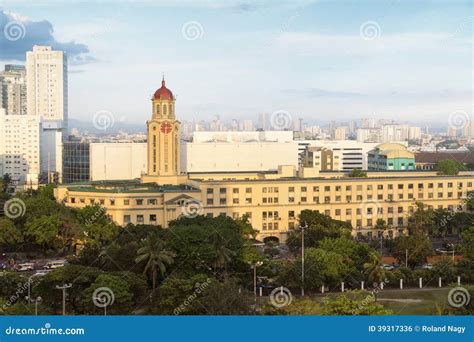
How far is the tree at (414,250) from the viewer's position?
12242 millimetres

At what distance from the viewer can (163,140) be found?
17.5m

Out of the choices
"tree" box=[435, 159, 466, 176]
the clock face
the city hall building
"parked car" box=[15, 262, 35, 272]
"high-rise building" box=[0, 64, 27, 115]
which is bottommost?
"parked car" box=[15, 262, 35, 272]

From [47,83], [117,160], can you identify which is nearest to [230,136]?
[117,160]

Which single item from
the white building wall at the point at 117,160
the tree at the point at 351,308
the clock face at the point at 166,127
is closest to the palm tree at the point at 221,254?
the tree at the point at 351,308

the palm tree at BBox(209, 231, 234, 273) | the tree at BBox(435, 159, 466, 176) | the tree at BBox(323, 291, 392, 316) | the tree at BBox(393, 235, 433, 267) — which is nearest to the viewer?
the tree at BBox(323, 291, 392, 316)

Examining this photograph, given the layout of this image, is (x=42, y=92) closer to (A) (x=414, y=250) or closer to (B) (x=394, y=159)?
(B) (x=394, y=159)

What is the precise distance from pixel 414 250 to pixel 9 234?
23.4 feet

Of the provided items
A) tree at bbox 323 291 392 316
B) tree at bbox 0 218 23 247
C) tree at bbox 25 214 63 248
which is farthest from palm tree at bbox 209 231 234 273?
tree at bbox 0 218 23 247

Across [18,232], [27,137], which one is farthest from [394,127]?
[18,232]

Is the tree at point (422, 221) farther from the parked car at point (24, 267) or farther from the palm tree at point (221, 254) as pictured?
the parked car at point (24, 267)

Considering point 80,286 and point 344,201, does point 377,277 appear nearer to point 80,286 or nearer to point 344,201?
point 80,286

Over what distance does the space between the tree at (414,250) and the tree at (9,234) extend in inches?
265

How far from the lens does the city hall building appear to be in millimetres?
15484

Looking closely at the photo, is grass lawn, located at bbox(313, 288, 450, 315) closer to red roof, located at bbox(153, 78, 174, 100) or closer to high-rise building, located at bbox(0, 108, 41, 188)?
red roof, located at bbox(153, 78, 174, 100)
